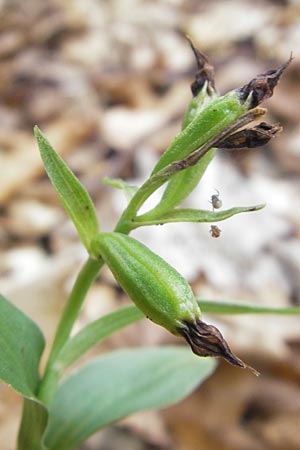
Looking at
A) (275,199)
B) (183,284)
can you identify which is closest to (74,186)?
(183,284)

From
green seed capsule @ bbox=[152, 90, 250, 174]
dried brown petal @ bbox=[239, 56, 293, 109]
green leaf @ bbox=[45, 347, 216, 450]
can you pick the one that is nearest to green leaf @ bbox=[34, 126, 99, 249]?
green seed capsule @ bbox=[152, 90, 250, 174]

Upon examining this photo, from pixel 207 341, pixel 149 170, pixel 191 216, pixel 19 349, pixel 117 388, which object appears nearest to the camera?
pixel 207 341

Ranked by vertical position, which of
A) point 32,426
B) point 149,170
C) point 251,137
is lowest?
point 149,170

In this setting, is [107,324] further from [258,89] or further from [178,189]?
[258,89]

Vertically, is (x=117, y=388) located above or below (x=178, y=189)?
below

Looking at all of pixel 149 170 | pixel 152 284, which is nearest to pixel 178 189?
pixel 152 284

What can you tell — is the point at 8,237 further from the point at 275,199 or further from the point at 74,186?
the point at 74,186
